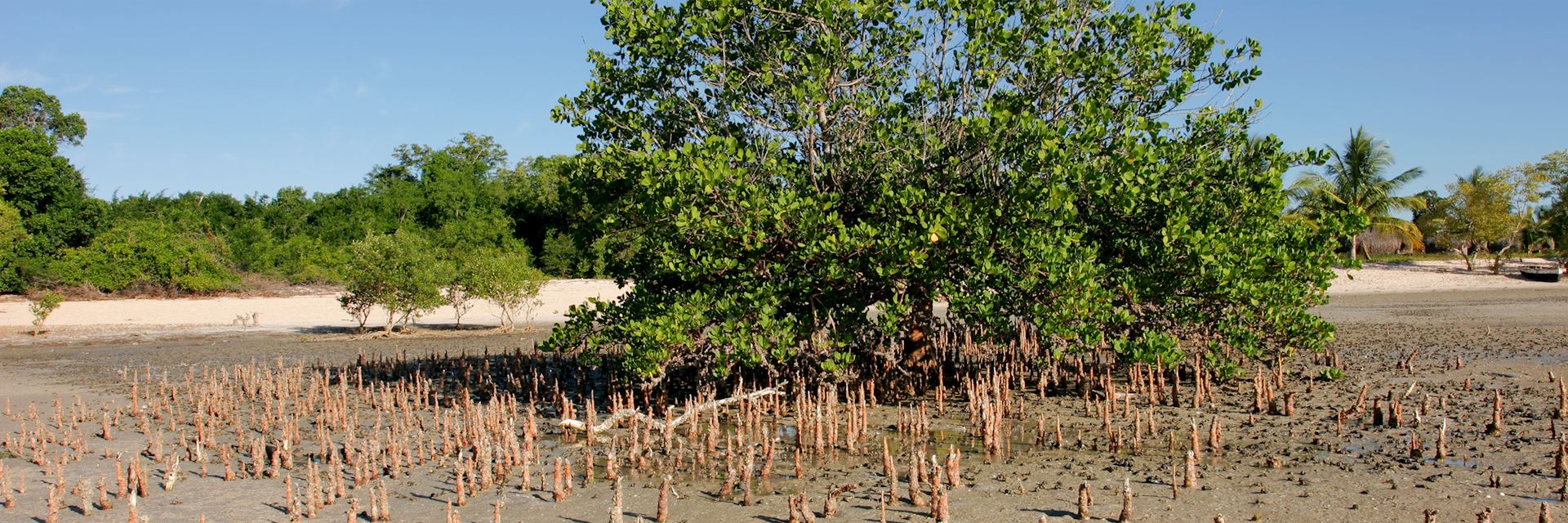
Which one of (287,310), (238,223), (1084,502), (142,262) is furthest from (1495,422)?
(238,223)

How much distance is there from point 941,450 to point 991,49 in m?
4.16

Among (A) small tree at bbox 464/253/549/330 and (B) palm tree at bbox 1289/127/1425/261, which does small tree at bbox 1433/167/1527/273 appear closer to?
(B) palm tree at bbox 1289/127/1425/261

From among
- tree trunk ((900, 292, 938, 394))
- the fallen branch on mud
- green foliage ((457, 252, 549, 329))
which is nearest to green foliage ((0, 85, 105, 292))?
green foliage ((457, 252, 549, 329))

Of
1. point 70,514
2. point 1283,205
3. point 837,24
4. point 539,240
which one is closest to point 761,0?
point 837,24

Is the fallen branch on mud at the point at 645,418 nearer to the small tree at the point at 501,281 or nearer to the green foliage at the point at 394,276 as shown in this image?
the green foliage at the point at 394,276

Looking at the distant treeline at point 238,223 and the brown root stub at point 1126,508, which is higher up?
the distant treeline at point 238,223

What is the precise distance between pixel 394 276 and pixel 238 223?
26.0 m

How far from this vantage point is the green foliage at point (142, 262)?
3108 centimetres

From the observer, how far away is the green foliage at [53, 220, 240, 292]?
31.1m

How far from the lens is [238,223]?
1746 inches

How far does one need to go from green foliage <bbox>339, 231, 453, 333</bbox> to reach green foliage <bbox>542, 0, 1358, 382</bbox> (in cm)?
1288

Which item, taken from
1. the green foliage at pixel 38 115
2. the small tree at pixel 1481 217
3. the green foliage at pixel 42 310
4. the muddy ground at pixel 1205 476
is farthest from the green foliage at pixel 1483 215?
the green foliage at pixel 38 115

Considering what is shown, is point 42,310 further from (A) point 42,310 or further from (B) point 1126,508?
(B) point 1126,508

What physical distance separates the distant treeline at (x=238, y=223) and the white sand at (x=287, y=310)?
138 cm
